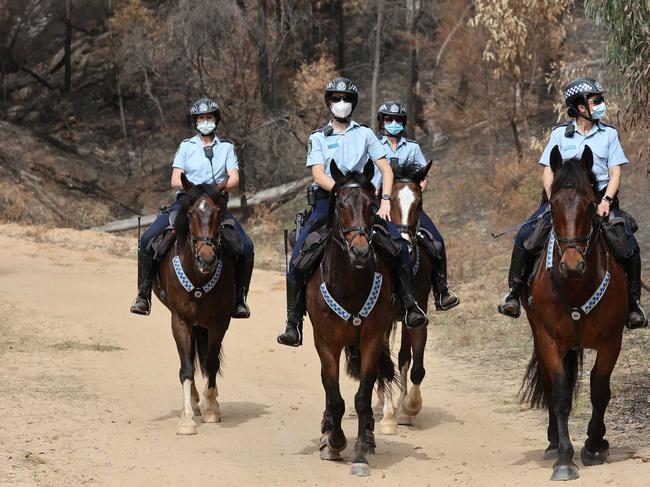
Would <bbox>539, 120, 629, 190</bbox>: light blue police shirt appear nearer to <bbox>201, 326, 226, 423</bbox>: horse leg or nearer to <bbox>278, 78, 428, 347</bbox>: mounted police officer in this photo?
<bbox>278, 78, 428, 347</bbox>: mounted police officer

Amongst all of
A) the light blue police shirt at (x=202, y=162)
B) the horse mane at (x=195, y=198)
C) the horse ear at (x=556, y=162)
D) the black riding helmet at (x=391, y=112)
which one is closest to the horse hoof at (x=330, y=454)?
the horse mane at (x=195, y=198)

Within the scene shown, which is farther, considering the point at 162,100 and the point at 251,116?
the point at 162,100

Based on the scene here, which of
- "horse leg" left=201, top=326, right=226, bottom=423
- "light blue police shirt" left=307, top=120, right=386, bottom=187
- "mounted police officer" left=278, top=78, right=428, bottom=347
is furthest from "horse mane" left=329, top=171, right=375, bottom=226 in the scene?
"horse leg" left=201, top=326, right=226, bottom=423

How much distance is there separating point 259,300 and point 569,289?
11979mm

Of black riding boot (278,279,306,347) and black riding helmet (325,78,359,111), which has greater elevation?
black riding helmet (325,78,359,111)

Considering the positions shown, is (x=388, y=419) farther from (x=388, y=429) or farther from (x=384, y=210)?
(x=384, y=210)

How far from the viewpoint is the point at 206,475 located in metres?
9.65

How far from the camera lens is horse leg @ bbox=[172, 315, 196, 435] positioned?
11.6 meters

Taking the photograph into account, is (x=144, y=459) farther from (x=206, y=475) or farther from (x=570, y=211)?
(x=570, y=211)

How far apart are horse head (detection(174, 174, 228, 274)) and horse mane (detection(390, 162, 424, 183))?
1.92 m

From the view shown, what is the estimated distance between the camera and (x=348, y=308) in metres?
9.86

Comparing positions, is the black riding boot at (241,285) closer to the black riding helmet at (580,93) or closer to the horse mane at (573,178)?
the black riding helmet at (580,93)

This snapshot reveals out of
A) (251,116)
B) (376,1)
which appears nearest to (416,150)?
(251,116)

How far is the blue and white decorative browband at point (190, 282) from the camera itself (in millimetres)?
11906
